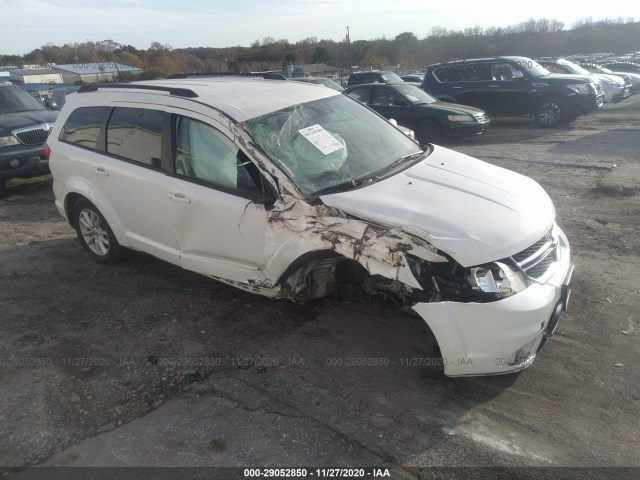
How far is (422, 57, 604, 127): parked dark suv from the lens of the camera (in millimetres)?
13094

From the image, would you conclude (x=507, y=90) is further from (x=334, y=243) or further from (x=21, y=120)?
(x=334, y=243)

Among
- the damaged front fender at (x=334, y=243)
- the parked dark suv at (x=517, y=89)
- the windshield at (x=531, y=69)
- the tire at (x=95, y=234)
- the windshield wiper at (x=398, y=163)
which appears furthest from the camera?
the windshield at (x=531, y=69)

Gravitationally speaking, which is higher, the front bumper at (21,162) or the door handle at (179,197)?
the door handle at (179,197)

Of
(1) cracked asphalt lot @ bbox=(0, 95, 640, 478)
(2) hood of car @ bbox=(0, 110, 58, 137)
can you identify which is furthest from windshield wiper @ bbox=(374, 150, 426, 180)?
(2) hood of car @ bbox=(0, 110, 58, 137)

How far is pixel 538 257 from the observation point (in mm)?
3102

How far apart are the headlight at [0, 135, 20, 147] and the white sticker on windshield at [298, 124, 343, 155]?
262 inches

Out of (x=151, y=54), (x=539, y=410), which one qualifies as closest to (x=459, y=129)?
(x=539, y=410)

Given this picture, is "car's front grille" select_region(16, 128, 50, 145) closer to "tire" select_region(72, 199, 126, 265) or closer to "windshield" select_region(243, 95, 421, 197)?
"tire" select_region(72, 199, 126, 265)

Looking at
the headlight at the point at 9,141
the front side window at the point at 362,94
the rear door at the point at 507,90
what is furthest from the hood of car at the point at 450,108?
the headlight at the point at 9,141

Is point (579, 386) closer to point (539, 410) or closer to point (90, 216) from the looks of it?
point (539, 410)

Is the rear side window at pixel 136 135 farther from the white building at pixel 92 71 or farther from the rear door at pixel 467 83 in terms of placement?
the white building at pixel 92 71

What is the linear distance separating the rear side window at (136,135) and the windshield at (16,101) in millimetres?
6366

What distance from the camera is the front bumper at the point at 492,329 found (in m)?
2.77

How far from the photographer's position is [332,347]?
3615 millimetres
